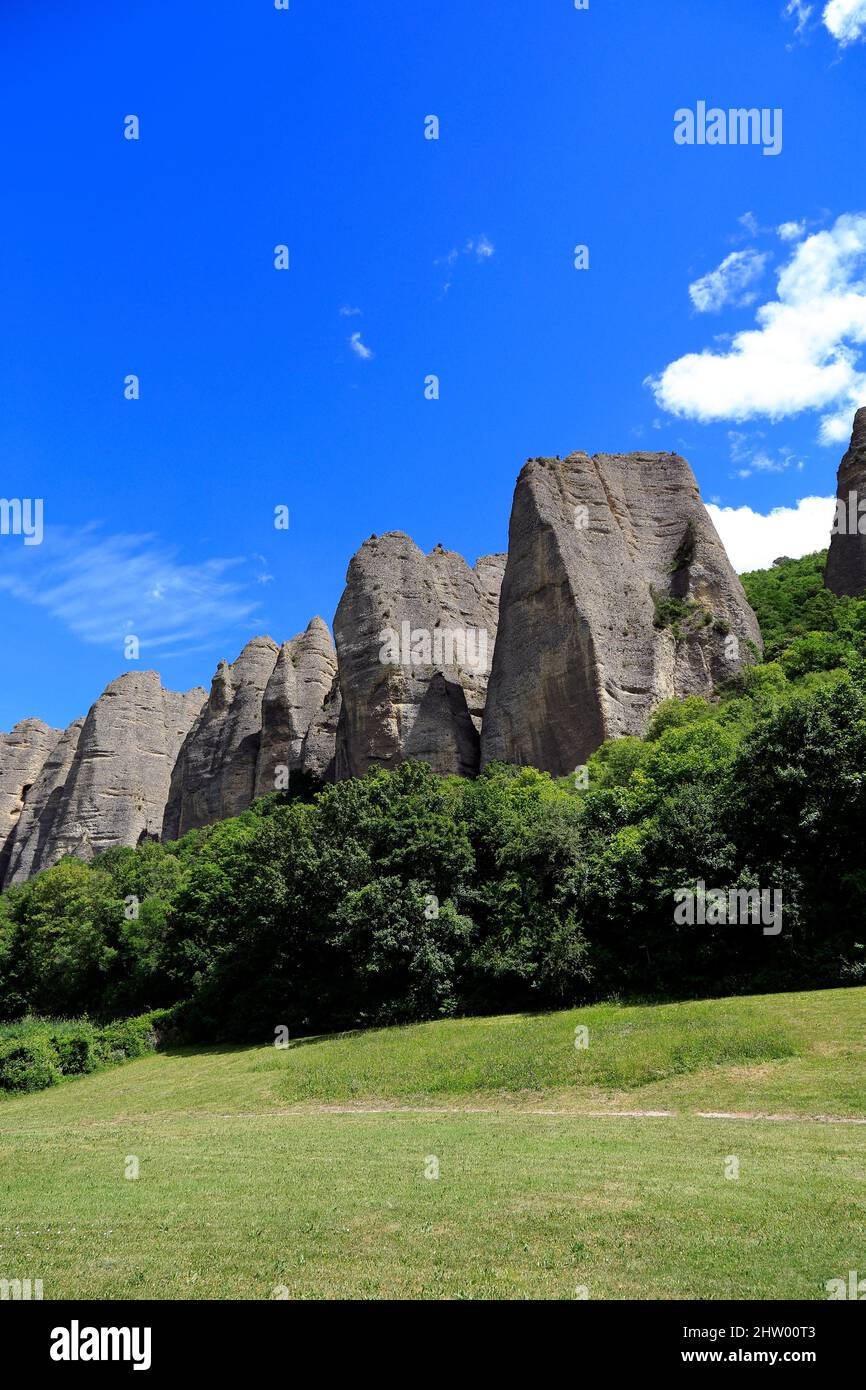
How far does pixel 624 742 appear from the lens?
36438 millimetres

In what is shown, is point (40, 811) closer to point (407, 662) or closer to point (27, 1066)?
point (407, 662)

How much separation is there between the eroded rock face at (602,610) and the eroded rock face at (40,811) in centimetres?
5139

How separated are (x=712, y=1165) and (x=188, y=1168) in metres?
6.70

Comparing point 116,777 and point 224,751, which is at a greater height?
point 224,751

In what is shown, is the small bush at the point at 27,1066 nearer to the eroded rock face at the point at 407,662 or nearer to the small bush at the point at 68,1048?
the small bush at the point at 68,1048

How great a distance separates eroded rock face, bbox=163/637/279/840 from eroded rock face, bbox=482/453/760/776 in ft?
94.3

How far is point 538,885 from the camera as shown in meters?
27.4

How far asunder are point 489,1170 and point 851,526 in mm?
50123

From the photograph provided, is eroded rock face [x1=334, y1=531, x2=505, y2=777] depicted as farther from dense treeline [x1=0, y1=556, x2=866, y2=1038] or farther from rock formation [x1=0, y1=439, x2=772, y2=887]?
dense treeline [x1=0, y1=556, x2=866, y2=1038]

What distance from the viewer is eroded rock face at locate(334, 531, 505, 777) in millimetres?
47281

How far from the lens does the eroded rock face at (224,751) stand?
66812 millimetres
